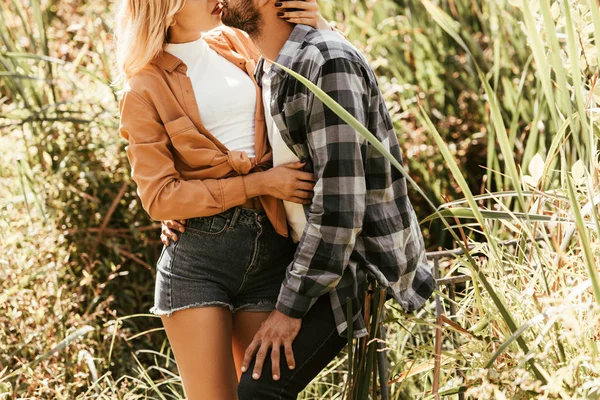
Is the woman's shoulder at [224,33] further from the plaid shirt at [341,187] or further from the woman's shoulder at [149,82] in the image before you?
the plaid shirt at [341,187]

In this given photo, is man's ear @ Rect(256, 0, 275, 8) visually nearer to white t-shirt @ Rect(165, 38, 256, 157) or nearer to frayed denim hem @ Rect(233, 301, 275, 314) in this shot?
white t-shirt @ Rect(165, 38, 256, 157)

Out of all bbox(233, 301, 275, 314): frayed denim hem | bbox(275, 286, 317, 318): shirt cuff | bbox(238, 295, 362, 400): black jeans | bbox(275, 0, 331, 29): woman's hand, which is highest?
bbox(275, 0, 331, 29): woman's hand

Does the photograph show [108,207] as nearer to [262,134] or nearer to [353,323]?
[262,134]

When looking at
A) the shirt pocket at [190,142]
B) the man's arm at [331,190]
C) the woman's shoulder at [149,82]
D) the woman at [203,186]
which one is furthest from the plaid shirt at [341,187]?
the woman's shoulder at [149,82]

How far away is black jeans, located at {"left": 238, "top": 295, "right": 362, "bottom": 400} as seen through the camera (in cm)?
188

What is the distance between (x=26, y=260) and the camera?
336cm

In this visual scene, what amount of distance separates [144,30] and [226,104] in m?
0.29

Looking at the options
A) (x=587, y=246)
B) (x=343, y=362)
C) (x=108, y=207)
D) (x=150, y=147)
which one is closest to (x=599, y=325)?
(x=587, y=246)

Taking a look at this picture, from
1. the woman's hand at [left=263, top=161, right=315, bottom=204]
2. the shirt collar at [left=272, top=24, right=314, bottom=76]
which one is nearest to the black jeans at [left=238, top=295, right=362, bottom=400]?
the woman's hand at [left=263, top=161, right=315, bottom=204]

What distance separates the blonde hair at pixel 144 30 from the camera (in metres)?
2.07

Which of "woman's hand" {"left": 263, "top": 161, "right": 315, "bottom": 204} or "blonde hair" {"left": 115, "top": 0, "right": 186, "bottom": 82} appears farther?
"blonde hair" {"left": 115, "top": 0, "right": 186, "bottom": 82}

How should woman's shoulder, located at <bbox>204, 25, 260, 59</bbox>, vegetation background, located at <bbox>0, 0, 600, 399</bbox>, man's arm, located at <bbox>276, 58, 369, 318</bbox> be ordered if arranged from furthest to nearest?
vegetation background, located at <bbox>0, 0, 600, 399</bbox>
woman's shoulder, located at <bbox>204, 25, 260, 59</bbox>
man's arm, located at <bbox>276, 58, 369, 318</bbox>

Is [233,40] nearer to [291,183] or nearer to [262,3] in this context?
[262,3]

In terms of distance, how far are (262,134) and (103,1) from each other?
3329 millimetres
